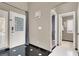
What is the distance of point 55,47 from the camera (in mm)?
1984

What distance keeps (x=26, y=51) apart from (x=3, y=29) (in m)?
0.71

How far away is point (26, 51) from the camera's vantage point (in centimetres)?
199

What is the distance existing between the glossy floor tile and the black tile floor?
0.57ft

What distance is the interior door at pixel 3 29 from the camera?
1982mm

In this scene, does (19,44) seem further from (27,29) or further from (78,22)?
(78,22)

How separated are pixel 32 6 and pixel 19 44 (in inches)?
35.9

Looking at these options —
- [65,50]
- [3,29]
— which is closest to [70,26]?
[65,50]

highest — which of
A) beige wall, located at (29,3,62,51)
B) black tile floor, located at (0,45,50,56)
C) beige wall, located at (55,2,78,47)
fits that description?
beige wall, located at (55,2,78,47)

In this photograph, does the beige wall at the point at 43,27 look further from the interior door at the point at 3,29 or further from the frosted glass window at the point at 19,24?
the interior door at the point at 3,29

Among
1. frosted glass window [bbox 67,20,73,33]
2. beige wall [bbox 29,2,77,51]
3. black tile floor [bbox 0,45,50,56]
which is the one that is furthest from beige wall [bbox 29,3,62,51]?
frosted glass window [bbox 67,20,73,33]

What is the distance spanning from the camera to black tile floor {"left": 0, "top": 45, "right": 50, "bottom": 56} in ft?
6.20

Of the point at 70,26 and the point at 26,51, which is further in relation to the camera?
the point at 26,51

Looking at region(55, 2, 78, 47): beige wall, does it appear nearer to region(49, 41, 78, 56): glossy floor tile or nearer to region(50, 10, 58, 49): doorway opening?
region(50, 10, 58, 49): doorway opening

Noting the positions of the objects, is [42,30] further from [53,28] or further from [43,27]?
[53,28]
